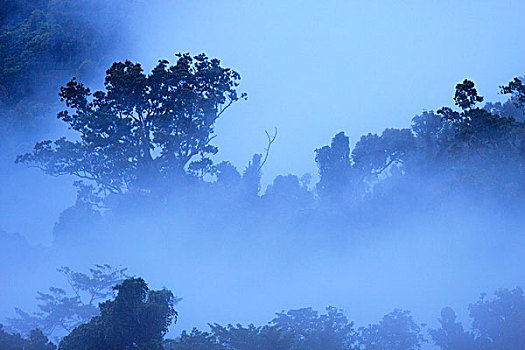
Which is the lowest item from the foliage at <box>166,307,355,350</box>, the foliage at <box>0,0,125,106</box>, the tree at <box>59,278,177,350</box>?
the tree at <box>59,278,177,350</box>

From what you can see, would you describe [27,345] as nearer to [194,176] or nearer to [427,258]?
[194,176]

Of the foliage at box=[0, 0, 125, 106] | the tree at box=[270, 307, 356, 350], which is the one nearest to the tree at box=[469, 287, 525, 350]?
the tree at box=[270, 307, 356, 350]

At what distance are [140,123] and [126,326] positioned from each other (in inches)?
658

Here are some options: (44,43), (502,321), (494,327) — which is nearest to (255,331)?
(494,327)

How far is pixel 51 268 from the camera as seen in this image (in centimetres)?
2872

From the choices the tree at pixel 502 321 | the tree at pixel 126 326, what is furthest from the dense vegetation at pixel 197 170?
the tree at pixel 126 326

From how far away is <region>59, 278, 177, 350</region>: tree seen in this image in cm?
1212

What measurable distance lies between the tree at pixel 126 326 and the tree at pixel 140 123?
15.2 meters

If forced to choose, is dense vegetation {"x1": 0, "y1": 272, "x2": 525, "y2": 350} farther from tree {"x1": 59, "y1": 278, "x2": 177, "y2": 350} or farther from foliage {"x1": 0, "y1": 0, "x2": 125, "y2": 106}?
foliage {"x1": 0, "y1": 0, "x2": 125, "y2": 106}

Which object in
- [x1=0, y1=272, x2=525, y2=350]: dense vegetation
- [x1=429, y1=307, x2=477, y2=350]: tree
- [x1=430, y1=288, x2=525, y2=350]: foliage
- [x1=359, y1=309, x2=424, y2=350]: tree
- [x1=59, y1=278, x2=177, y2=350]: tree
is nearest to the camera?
[x1=59, y1=278, x2=177, y2=350]: tree

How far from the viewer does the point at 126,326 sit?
39.9 feet

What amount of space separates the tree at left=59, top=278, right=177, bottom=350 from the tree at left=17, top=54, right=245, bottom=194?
15.2 metres

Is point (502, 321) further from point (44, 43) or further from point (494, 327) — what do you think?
point (44, 43)

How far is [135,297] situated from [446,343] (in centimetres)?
1349
